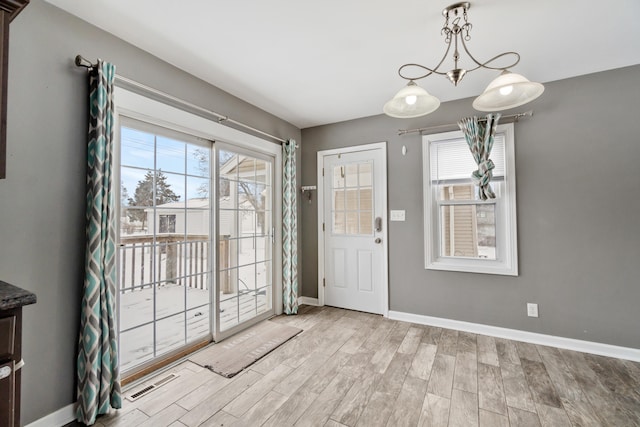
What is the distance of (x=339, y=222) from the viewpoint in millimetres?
3875

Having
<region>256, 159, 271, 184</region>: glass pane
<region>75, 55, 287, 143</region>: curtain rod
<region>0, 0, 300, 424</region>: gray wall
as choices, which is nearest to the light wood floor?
<region>0, 0, 300, 424</region>: gray wall

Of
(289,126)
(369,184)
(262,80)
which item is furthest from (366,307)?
(262,80)

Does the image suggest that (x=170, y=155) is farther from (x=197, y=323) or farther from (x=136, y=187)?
(x=197, y=323)

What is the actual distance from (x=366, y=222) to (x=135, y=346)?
2.73 meters

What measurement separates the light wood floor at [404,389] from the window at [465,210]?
849 millimetres

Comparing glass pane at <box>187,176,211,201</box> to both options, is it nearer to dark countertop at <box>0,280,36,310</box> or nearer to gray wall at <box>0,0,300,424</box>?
gray wall at <box>0,0,300,424</box>

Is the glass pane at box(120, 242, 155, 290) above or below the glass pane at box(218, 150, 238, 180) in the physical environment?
below

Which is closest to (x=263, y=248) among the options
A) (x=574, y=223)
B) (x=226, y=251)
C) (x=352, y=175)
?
(x=226, y=251)

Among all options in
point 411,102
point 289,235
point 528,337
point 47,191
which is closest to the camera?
point 47,191

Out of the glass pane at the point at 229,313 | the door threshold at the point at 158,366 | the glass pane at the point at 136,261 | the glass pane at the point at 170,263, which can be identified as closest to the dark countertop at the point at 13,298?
the glass pane at the point at 136,261

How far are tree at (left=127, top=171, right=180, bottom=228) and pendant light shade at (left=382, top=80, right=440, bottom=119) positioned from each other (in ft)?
6.28

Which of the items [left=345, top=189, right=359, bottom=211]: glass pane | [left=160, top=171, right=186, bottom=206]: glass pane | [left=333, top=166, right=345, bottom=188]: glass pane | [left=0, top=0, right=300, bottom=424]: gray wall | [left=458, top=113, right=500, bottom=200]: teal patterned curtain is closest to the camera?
[left=0, top=0, right=300, bottom=424]: gray wall

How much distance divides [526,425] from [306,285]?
283 centimetres

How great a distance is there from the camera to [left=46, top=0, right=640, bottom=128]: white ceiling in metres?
1.78
